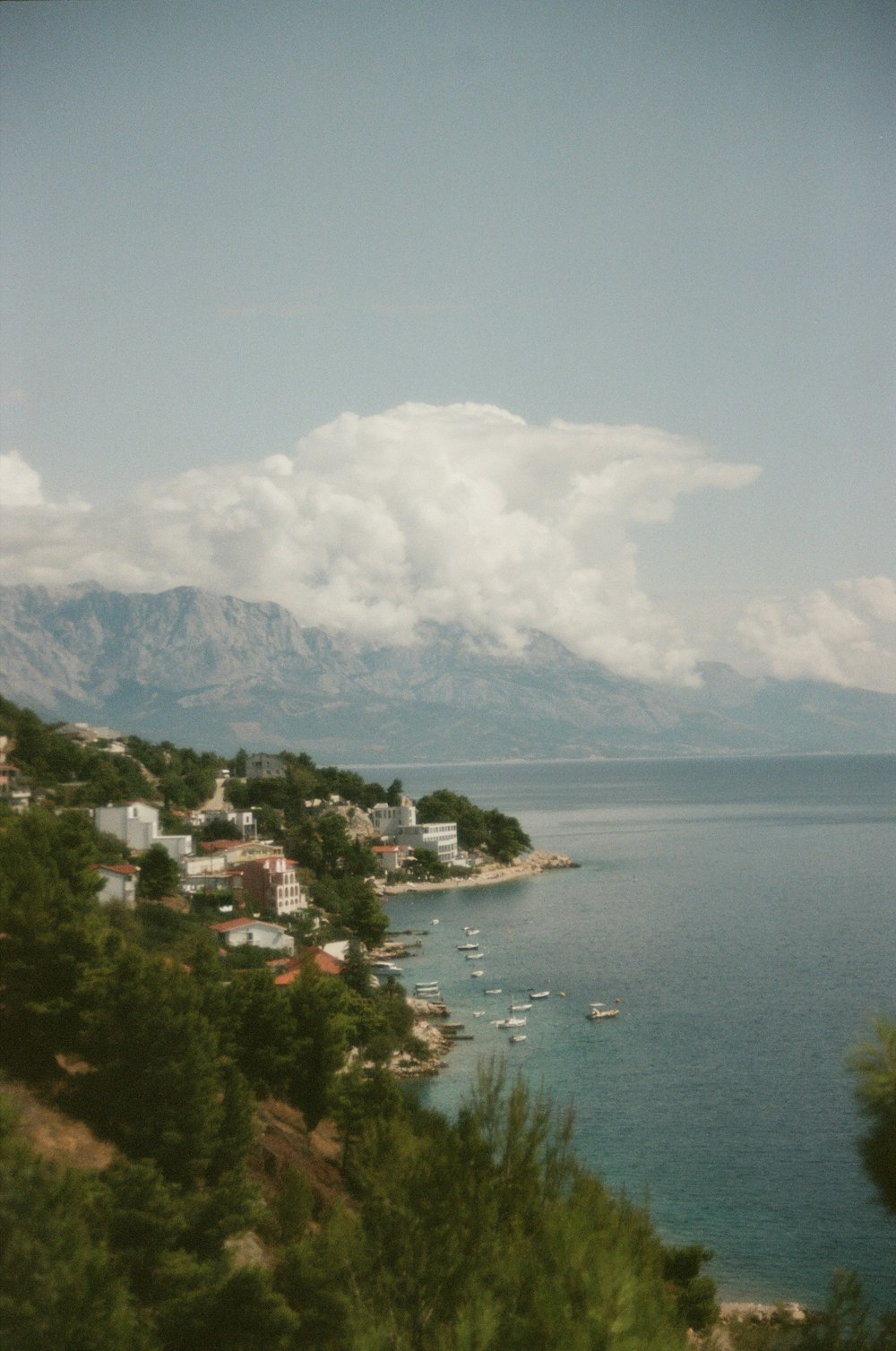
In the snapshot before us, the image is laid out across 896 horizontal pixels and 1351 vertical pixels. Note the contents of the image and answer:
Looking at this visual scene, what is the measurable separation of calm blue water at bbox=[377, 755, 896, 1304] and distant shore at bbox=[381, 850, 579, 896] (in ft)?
7.71

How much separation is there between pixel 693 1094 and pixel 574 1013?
8.90m

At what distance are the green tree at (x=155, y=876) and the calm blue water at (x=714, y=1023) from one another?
10.6 m

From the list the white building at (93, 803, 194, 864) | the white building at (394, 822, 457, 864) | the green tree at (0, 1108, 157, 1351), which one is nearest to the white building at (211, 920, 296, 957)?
the white building at (93, 803, 194, 864)

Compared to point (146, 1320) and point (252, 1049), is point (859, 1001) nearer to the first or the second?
point (252, 1049)

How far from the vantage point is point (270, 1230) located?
13688mm

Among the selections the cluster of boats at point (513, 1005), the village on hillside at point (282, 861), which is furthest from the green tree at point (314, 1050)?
the cluster of boats at point (513, 1005)

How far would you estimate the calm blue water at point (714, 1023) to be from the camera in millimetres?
20531

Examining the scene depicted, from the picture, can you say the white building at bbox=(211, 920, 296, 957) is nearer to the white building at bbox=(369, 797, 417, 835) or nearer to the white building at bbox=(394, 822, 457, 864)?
the white building at bbox=(394, 822, 457, 864)

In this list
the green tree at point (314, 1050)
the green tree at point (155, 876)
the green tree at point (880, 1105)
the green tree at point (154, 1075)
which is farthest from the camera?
the green tree at point (155, 876)

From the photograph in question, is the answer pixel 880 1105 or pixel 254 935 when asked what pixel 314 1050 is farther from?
pixel 254 935

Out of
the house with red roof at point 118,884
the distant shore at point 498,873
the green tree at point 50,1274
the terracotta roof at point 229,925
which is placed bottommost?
the distant shore at point 498,873

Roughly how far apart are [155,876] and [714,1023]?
18.5m

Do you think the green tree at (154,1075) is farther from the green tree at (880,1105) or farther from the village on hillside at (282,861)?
the green tree at (880,1105)

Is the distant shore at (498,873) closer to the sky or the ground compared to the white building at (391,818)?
closer to the ground
